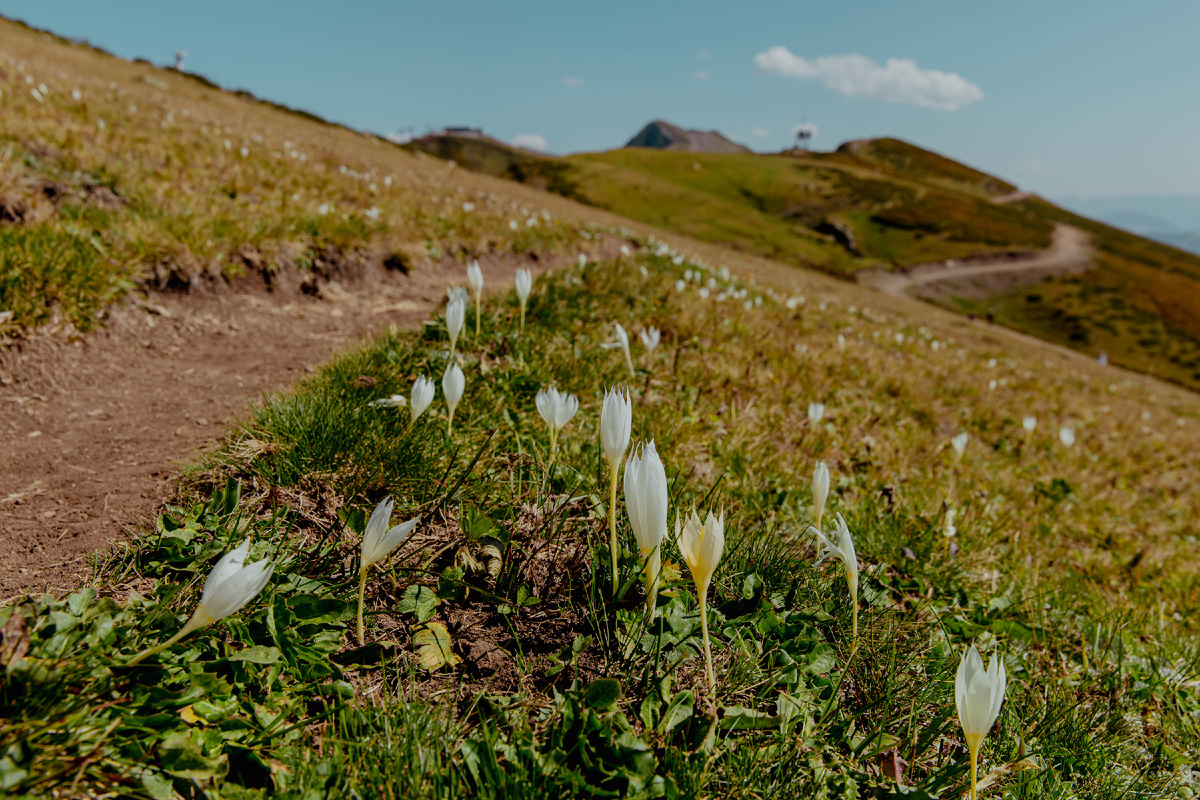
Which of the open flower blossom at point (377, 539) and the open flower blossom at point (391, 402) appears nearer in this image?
the open flower blossom at point (377, 539)

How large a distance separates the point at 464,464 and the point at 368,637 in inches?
44.2

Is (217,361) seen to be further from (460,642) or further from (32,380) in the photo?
(460,642)

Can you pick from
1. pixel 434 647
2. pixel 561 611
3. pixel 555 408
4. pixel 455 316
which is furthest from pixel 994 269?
pixel 434 647

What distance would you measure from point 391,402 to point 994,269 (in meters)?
97.4

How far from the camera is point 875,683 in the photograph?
2.22 meters

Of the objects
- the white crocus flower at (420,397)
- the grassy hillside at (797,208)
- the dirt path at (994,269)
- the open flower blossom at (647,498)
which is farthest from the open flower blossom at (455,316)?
the dirt path at (994,269)

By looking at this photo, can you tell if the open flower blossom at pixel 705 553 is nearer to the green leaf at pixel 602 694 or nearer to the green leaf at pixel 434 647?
the green leaf at pixel 602 694

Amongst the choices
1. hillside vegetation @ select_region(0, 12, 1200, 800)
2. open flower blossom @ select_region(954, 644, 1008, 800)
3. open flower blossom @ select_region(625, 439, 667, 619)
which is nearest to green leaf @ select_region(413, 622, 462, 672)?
hillside vegetation @ select_region(0, 12, 1200, 800)

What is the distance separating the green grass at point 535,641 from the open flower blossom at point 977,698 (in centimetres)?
29

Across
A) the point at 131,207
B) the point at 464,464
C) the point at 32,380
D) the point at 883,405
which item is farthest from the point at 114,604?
the point at 883,405

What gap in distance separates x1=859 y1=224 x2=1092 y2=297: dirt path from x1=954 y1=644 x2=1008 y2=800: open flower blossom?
225ft

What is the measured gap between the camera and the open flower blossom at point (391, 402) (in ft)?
10.4

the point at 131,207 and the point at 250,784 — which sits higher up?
the point at 131,207

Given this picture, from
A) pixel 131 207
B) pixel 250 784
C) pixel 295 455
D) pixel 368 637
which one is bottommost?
pixel 250 784
